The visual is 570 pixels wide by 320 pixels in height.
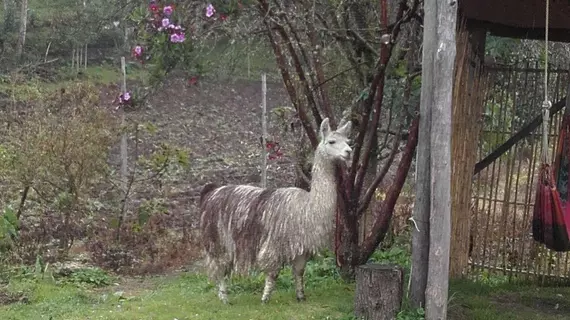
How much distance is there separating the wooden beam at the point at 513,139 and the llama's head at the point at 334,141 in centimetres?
187

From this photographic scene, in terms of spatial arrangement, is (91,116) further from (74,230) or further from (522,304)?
(522,304)

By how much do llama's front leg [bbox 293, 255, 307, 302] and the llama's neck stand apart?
1.22ft

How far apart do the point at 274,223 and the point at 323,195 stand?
1.53 ft

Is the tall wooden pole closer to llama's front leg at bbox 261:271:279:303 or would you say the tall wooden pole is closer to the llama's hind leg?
llama's front leg at bbox 261:271:279:303

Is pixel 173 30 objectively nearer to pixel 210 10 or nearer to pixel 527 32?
pixel 210 10


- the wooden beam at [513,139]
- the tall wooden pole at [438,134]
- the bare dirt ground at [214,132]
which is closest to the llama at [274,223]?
the tall wooden pole at [438,134]

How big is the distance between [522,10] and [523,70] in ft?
3.30

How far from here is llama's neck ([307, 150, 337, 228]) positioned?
666 cm

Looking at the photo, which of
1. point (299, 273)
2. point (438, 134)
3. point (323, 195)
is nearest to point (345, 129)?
point (323, 195)

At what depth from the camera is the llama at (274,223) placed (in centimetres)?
668

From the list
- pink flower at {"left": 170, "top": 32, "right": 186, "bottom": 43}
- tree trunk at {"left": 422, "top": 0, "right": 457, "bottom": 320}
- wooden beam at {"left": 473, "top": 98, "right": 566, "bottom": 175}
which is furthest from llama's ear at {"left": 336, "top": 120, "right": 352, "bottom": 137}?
wooden beam at {"left": 473, "top": 98, "right": 566, "bottom": 175}

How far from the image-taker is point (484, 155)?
28.2 ft

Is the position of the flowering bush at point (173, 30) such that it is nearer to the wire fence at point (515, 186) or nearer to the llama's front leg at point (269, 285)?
the llama's front leg at point (269, 285)

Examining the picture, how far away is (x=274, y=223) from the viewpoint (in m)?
6.78
